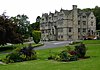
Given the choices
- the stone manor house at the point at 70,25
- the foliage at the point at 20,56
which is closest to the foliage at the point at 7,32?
the foliage at the point at 20,56

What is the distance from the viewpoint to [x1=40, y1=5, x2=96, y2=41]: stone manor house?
288 ft

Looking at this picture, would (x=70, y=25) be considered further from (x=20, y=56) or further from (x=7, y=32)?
(x=20, y=56)

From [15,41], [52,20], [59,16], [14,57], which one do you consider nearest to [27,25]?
[52,20]

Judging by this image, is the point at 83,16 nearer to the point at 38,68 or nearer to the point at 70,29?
the point at 70,29

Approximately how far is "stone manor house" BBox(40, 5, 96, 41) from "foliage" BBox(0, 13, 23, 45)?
120ft

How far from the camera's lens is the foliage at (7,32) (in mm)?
49775

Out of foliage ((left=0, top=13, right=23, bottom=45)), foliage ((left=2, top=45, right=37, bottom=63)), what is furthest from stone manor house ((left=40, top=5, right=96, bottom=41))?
foliage ((left=2, top=45, right=37, bottom=63))

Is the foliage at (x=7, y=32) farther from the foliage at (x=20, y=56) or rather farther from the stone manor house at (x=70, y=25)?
the stone manor house at (x=70, y=25)

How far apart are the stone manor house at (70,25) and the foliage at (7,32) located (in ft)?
120

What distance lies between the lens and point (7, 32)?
51062 mm

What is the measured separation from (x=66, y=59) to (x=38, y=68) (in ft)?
19.8

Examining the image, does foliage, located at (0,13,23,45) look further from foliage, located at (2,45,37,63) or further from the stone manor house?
the stone manor house

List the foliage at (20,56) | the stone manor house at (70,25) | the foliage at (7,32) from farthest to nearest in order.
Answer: the stone manor house at (70,25), the foliage at (7,32), the foliage at (20,56)

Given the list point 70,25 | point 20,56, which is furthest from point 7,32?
point 70,25
